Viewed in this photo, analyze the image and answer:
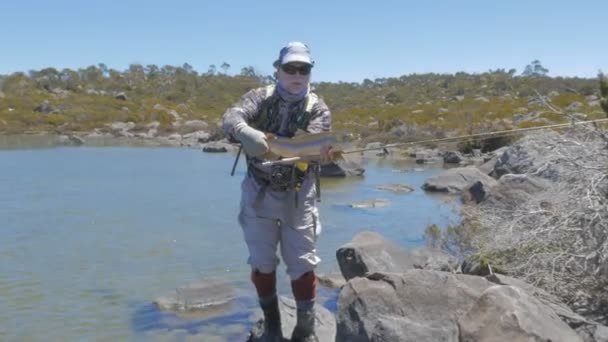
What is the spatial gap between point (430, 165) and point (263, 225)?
21021 mm

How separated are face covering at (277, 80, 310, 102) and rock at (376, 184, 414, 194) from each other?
12.9 metres

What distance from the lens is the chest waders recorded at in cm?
482

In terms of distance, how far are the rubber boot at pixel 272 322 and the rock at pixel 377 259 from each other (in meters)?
2.75

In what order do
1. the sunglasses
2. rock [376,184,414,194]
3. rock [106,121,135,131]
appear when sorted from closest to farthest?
the sunglasses, rock [376,184,414,194], rock [106,121,135,131]

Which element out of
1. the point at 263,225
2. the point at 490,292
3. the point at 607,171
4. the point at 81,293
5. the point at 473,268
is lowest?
the point at 81,293

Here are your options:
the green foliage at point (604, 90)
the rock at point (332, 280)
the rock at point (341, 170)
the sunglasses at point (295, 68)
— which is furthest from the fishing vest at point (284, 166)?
the rock at point (341, 170)

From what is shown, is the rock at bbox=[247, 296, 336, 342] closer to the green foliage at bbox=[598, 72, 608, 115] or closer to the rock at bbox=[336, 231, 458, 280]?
the rock at bbox=[336, 231, 458, 280]

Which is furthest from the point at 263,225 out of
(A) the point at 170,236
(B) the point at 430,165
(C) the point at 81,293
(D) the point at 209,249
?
(B) the point at 430,165

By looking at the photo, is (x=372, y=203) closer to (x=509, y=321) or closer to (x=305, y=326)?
(x=305, y=326)

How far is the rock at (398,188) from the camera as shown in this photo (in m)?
17.7

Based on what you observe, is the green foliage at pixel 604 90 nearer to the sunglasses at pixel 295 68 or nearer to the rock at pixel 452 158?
the sunglasses at pixel 295 68

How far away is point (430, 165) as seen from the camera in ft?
83.1

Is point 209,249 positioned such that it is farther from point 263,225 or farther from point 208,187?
point 208,187

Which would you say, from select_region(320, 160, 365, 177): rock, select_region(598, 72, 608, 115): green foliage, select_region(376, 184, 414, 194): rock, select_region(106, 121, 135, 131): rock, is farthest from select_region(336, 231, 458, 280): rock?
select_region(106, 121, 135, 131): rock
